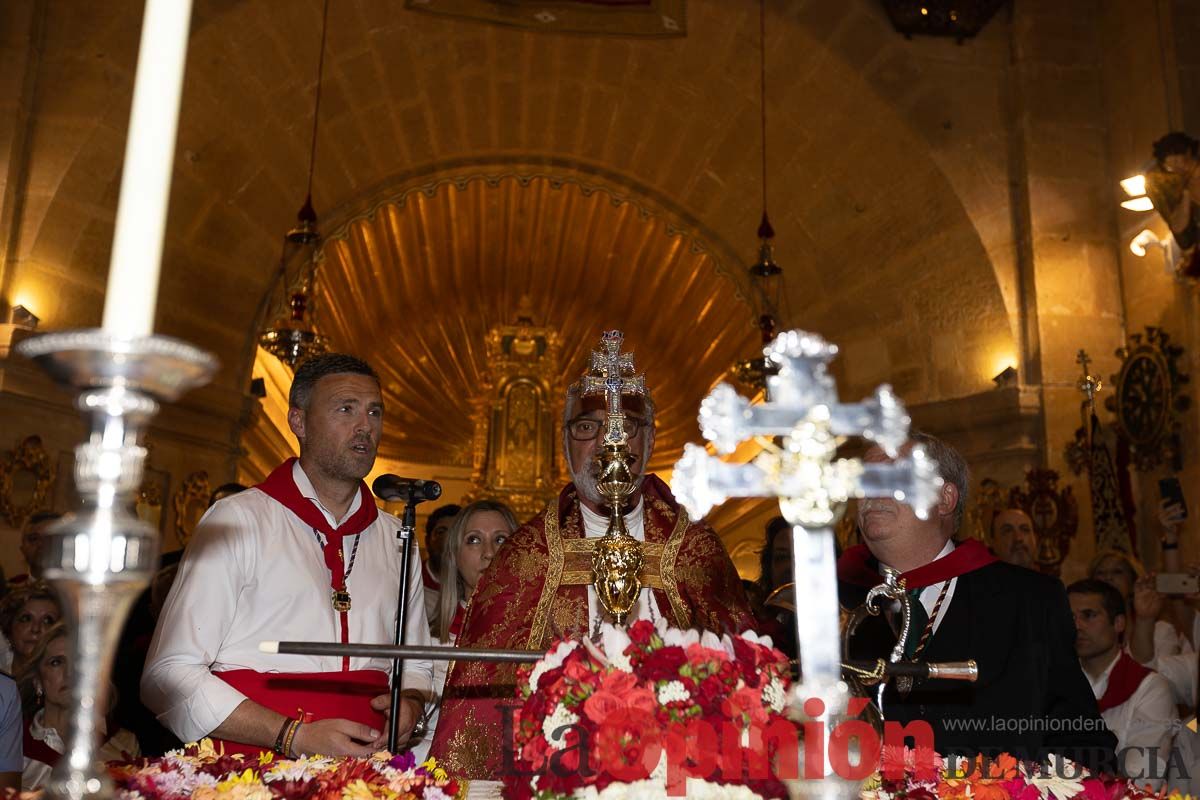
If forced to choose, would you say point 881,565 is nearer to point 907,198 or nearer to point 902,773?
point 902,773

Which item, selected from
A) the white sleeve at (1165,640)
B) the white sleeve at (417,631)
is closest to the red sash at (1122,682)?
the white sleeve at (1165,640)

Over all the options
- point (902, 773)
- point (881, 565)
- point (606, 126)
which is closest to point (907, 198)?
point (606, 126)

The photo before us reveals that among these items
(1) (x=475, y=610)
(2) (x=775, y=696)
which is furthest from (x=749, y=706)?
(1) (x=475, y=610)

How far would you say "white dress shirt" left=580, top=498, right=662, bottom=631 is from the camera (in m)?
3.31

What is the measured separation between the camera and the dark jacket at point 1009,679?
9.19ft

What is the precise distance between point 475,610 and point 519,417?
946cm

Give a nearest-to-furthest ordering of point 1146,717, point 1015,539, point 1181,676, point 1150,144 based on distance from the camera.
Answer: point 1146,717 → point 1181,676 → point 1015,539 → point 1150,144

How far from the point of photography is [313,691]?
9.46ft

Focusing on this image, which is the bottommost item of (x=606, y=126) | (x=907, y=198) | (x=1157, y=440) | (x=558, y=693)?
(x=558, y=693)

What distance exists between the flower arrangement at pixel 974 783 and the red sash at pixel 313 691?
1.45 meters

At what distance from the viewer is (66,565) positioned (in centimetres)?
101

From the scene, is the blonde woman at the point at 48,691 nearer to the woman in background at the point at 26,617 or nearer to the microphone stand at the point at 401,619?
the woman in background at the point at 26,617

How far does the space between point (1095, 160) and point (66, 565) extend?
946 cm

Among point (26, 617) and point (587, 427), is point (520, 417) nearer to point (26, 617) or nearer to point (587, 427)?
point (26, 617)
